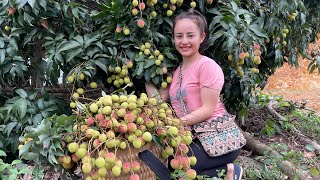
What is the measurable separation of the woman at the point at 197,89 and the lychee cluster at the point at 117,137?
11.6 inches

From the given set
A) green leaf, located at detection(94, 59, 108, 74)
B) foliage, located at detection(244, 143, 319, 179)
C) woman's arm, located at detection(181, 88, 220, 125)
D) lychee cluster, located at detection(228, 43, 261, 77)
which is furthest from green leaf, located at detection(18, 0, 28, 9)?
foliage, located at detection(244, 143, 319, 179)

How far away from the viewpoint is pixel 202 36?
2.21 meters

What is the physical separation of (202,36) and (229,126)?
0.48 m

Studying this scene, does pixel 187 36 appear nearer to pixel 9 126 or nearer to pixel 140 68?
pixel 140 68

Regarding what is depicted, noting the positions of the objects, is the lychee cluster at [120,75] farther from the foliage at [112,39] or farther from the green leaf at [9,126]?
the green leaf at [9,126]

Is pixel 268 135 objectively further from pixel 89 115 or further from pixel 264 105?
pixel 89 115

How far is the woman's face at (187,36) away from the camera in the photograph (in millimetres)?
2150

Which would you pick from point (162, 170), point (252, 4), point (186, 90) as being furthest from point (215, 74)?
point (252, 4)

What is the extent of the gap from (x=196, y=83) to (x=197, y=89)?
31 millimetres

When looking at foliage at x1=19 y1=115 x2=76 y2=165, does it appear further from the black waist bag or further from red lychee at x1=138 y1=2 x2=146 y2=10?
red lychee at x1=138 y1=2 x2=146 y2=10

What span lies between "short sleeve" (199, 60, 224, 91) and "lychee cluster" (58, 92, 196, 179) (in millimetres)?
341

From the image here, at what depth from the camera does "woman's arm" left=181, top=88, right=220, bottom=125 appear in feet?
6.73

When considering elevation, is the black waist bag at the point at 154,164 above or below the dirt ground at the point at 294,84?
above

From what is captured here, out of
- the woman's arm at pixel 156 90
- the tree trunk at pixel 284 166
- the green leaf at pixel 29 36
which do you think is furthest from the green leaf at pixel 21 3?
the tree trunk at pixel 284 166
